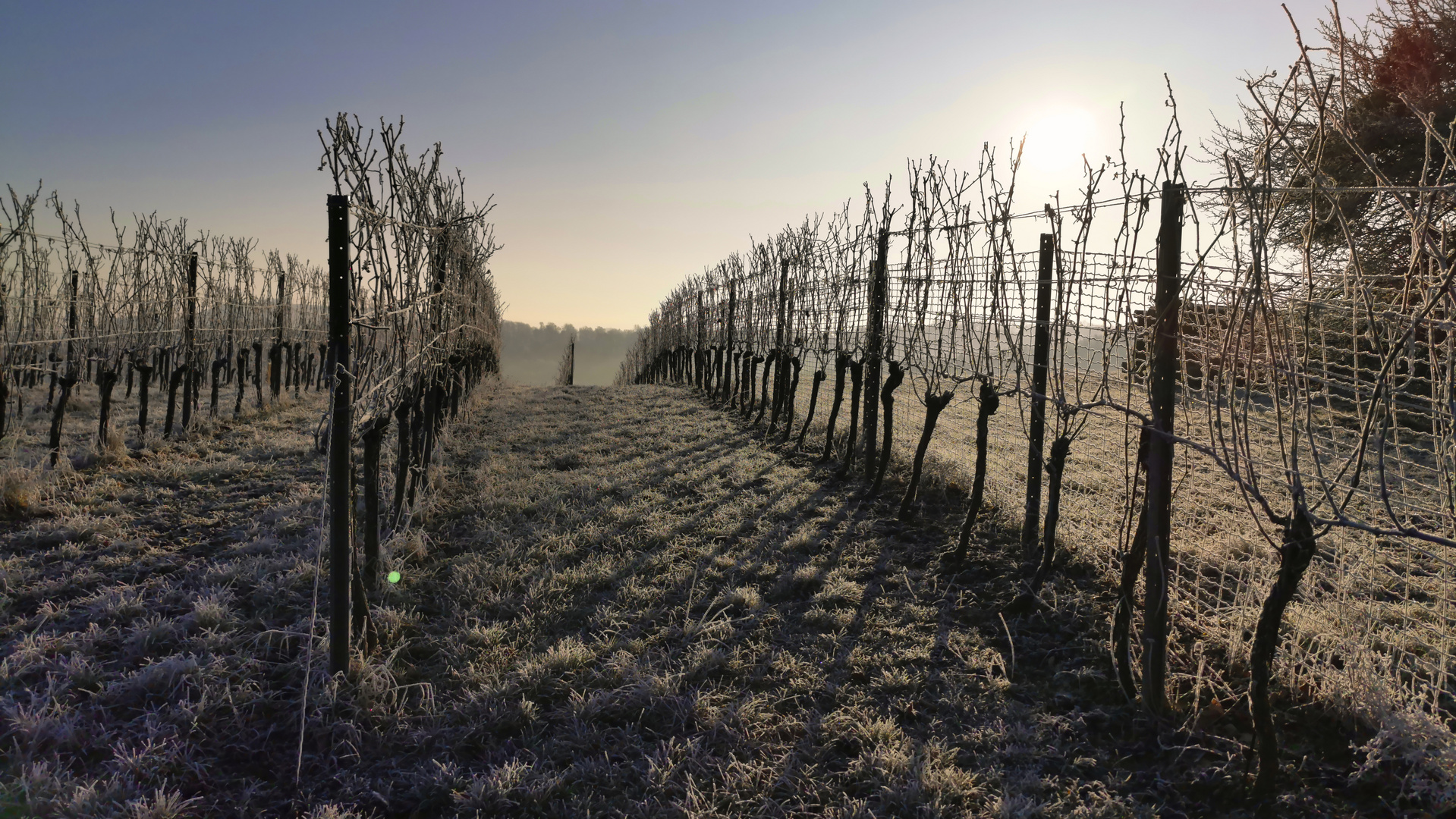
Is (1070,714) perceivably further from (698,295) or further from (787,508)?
(698,295)

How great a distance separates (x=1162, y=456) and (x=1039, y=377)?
1.57 m

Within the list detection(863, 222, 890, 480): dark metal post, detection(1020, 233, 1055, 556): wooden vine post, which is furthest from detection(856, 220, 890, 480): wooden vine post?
detection(1020, 233, 1055, 556): wooden vine post

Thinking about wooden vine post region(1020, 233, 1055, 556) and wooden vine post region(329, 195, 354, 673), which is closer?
wooden vine post region(329, 195, 354, 673)

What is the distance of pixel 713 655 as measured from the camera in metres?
2.84

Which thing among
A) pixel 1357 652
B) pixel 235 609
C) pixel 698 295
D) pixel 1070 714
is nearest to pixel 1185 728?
pixel 1070 714

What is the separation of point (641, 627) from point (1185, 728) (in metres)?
2.18

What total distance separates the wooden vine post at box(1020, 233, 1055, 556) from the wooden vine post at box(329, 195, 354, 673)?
3433 millimetres

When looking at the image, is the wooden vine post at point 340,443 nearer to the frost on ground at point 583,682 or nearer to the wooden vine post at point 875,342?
the frost on ground at point 583,682

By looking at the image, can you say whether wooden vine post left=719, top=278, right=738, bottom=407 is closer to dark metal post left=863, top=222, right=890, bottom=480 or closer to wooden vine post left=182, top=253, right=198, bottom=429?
dark metal post left=863, top=222, right=890, bottom=480

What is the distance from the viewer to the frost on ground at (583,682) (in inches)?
82.7

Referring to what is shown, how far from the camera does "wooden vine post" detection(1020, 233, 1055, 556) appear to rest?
12.6 ft

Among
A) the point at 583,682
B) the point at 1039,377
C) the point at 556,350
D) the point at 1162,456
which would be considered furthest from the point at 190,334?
the point at 556,350

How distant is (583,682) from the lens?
8.86 feet

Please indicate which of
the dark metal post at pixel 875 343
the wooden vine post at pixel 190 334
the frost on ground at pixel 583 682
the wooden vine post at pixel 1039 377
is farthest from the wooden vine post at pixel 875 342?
the wooden vine post at pixel 190 334
